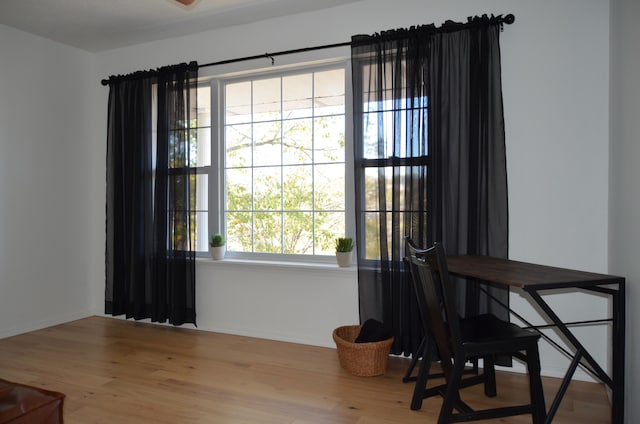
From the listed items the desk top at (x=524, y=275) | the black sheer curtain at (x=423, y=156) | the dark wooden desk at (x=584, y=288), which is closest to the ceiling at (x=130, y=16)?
the black sheer curtain at (x=423, y=156)

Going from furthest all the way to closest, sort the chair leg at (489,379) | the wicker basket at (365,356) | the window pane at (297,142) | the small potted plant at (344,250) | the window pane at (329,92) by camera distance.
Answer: the window pane at (297,142), the window pane at (329,92), the small potted plant at (344,250), the wicker basket at (365,356), the chair leg at (489,379)

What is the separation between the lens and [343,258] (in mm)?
3486

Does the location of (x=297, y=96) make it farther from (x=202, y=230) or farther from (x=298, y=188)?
(x=202, y=230)

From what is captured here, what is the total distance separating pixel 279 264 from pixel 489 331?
1906 millimetres

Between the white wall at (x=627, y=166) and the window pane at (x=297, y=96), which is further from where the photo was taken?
the window pane at (x=297, y=96)

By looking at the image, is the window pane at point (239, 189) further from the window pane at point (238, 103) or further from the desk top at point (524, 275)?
the desk top at point (524, 275)

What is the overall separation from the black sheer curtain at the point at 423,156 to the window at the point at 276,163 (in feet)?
1.24

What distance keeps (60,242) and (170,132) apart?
1.55m

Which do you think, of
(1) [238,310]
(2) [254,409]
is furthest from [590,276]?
(1) [238,310]

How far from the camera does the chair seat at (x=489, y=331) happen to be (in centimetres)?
209

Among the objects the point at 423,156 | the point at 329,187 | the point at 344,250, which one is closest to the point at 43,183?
the point at 329,187

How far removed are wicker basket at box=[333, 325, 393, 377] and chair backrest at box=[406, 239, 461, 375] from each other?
59 centimetres

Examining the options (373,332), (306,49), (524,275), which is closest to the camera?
(524,275)

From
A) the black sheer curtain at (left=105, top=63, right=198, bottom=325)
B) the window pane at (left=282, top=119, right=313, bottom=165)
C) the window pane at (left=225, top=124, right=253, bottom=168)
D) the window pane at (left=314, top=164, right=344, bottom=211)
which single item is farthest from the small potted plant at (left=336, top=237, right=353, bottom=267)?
the black sheer curtain at (left=105, top=63, right=198, bottom=325)
